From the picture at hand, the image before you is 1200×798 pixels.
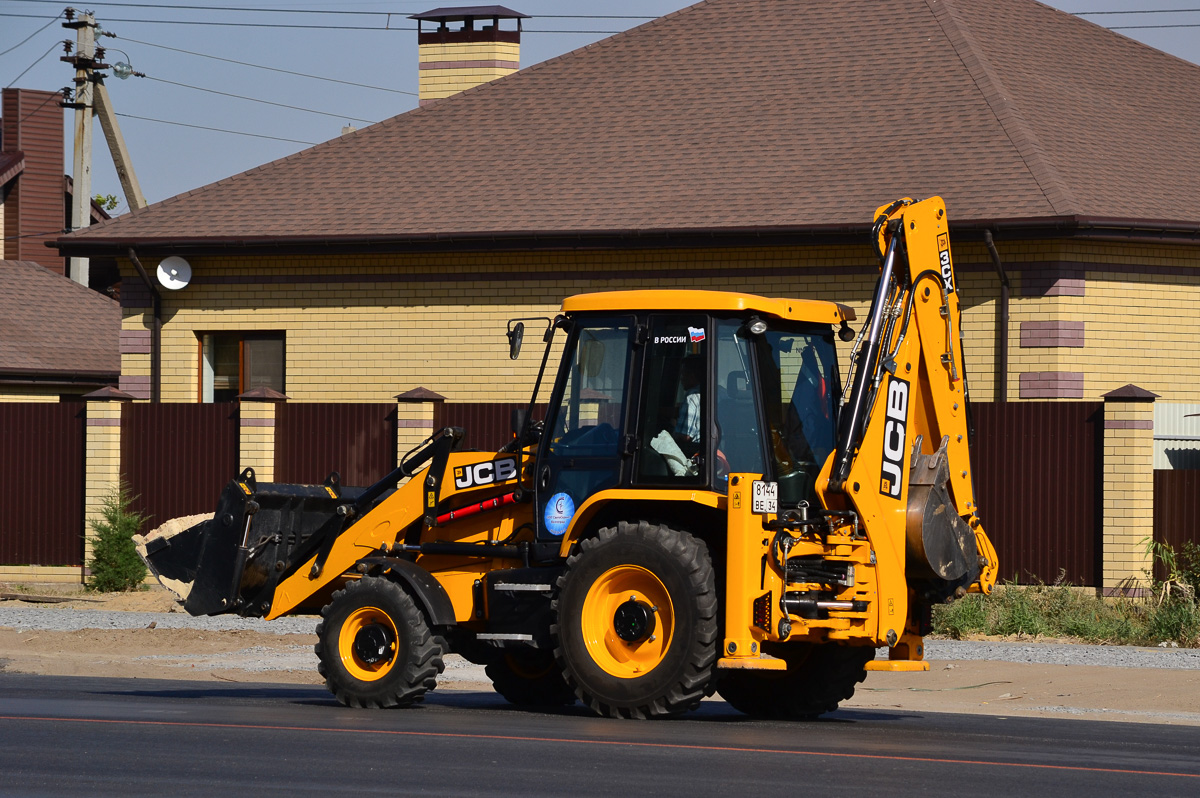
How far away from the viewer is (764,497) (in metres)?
9.07

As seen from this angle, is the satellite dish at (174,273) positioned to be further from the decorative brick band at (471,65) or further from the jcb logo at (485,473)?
the jcb logo at (485,473)

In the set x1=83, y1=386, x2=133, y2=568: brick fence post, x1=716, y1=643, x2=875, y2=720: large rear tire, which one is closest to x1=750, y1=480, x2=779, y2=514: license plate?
x1=716, y1=643, x2=875, y2=720: large rear tire

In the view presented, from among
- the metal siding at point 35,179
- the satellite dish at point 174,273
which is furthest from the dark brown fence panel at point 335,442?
the metal siding at point 35,179

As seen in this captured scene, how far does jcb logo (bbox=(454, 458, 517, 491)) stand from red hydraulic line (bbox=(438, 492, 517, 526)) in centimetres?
12

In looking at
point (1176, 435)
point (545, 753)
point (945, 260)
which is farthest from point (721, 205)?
point (545, 753)

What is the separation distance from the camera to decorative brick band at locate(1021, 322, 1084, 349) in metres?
18.0

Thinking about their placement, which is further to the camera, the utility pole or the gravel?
the utility pole

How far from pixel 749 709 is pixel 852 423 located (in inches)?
99.3

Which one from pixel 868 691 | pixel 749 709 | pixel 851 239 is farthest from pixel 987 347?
pixel 749 709

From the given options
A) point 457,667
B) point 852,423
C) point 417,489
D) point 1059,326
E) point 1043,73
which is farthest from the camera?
point 1043,73

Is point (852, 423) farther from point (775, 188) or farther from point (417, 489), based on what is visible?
point (775, 188)

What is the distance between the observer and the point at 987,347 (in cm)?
1833

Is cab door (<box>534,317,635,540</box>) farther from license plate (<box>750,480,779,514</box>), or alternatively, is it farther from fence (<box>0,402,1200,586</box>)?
fence (<box>0,402,1200,586</box>)

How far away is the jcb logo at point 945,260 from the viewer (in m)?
10.0
